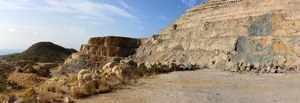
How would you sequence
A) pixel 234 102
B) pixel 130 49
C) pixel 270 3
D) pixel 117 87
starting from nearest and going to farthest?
pixel 234 102 → pixel 117 87 → pixel 270 3 → pixel 130 49

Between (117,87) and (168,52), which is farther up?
(168,52)

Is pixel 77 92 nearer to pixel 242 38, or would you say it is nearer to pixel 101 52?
pixel 242 38

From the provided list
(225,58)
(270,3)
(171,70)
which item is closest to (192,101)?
(171,70)

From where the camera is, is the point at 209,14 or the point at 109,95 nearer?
the point at 109,95

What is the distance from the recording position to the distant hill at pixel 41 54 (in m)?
55.2

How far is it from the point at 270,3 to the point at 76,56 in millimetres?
35743

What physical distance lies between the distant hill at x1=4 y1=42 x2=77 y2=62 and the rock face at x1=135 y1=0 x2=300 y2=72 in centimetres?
4360

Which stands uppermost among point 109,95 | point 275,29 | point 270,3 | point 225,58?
point 270,3

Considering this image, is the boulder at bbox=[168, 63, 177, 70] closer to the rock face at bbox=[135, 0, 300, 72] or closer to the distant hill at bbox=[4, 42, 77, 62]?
the rock face at bbox=[135, 0, 300, 72]

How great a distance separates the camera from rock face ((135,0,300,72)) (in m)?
13.6

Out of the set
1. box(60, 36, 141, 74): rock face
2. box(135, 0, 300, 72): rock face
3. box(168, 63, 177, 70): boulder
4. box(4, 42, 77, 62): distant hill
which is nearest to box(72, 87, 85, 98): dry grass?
box(168, 63, 177, 70): boulder

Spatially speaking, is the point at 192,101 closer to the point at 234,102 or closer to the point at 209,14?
the point at 234,102

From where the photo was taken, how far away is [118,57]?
Result: 3334 centimetres

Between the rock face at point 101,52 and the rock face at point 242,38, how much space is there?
1004cm
